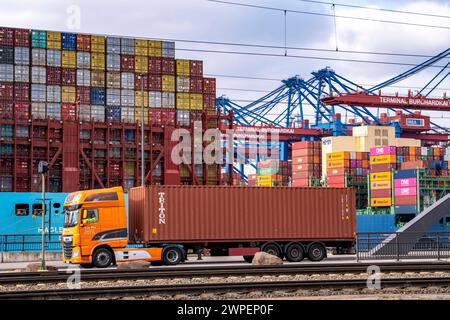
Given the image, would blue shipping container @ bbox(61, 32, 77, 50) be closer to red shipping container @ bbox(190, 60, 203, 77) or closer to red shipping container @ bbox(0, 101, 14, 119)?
red shipping container @ bbox(0, 101, 14, 119)

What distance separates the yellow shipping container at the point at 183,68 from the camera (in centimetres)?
5541

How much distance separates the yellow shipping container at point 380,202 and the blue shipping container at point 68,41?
29.9m

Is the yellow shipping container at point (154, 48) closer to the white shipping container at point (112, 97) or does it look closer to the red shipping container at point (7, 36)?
the white shipping container at point (112, 97)

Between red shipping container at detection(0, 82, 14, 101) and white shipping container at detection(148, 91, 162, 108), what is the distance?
9.89 meters

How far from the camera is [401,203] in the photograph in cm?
6231

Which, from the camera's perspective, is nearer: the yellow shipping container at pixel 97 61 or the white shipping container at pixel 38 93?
the white shipping container at pixel 38 93

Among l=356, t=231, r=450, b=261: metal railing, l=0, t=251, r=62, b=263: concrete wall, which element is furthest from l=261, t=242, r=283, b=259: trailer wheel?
l=0, t=251, r=62, b=263: concrete wall

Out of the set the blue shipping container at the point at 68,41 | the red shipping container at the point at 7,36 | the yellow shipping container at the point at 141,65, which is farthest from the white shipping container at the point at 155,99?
the red shipping container at the point at 7,36

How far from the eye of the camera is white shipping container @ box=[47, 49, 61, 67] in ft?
171

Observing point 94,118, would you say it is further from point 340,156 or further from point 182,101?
point 340,156

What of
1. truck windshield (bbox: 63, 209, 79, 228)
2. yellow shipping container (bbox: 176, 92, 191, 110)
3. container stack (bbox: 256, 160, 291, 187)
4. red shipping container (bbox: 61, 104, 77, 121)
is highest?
yellow shipping container (bbox: 176, 92, 191, 110)

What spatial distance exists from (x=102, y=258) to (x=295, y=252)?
859cm

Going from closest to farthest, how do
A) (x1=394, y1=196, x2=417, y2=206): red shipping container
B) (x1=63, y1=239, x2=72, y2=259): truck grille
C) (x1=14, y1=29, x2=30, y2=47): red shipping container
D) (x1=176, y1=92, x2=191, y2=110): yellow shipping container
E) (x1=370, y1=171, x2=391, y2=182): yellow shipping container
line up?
1. (x1=63, y1=239, x2=72, y2=259): truck grille
2. (x1=14, y1=29, x2=30, y2=47): red shipping container
3. (x1=176, y1=92, x2=191, y2=110): yellow shipping container
4. (x1=394, y1=196, x2=417, y2=206): red shipping container
5. (x1=370, y1=171, x2=391, y2=182): yellow shipping container

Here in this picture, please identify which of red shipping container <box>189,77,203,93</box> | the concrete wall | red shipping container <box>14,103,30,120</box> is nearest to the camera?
the concrete wall
